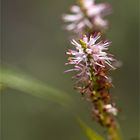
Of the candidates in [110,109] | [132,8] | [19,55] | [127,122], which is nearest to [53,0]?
[19,55]

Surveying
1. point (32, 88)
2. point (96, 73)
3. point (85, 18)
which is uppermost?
point (85, 18)

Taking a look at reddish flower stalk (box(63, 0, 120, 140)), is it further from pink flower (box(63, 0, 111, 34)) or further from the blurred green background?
the blurred green background

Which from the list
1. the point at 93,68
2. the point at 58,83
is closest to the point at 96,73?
the point at 93,68

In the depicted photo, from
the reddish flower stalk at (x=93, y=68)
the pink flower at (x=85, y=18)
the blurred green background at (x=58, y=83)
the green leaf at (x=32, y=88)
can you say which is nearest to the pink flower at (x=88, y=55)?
the reddish flower stalk at (x=93, y=68)

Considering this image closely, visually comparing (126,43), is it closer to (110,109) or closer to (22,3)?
(22,3)

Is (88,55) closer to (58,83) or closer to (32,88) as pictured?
(32,88)

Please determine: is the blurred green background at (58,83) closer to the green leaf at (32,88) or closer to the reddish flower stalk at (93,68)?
the green leaf at (32,88)
